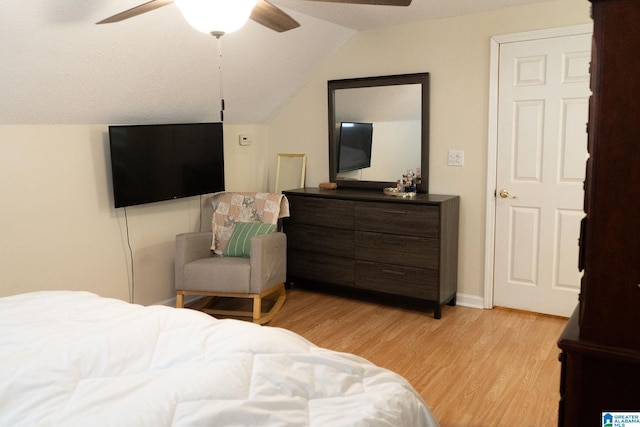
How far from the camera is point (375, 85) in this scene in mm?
4531

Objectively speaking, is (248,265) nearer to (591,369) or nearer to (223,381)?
(223,381)

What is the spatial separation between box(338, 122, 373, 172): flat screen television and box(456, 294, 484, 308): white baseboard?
132 cm

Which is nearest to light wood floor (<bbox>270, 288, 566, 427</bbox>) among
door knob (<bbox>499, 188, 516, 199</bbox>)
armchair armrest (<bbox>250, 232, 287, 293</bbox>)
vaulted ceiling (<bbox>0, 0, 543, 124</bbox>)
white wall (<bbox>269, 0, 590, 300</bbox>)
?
armchair armrest (<bbox>250, 232, 287, 293</bbox>)

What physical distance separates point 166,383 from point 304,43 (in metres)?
3.46

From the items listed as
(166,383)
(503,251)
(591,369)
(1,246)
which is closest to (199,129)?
(1,246)

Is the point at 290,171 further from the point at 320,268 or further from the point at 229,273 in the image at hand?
the point at 229,273

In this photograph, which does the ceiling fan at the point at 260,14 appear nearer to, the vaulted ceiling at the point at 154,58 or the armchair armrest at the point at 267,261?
the vaulted ceiling at the point at 154,58

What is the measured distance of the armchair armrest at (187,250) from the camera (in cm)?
400

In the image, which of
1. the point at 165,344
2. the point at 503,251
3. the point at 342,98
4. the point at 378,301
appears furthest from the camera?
the point at 342,98

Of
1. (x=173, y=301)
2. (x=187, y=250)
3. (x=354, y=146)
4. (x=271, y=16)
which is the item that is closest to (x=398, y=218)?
(x=354, y=146)

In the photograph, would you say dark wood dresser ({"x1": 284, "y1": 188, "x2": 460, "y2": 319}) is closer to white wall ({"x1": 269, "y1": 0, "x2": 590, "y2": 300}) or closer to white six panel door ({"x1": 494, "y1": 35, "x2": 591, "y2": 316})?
white wall ({"x1": 269, "y1": 0, "x2": 590, "y2": 300})

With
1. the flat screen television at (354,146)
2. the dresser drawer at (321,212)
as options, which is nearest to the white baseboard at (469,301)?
the dresser drawer at (321,212)

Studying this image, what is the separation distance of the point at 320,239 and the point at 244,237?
0.68m

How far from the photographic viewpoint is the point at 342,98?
4.75 m
